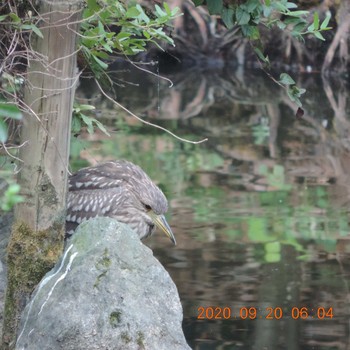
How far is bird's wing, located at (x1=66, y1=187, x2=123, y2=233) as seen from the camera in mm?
5539

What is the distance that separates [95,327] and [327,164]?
7.31 metres

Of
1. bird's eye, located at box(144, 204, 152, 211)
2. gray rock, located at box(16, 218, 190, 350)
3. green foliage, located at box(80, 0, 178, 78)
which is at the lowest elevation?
bird's eye, located at box(144, 204, 152, 211)

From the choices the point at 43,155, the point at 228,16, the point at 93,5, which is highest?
the point at 93,5

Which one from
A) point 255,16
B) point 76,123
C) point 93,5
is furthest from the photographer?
point 76,123

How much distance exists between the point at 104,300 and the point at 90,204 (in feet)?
4.15

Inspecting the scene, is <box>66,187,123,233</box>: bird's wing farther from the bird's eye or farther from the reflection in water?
the reflection in water

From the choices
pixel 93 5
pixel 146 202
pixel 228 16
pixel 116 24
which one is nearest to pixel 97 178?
pixel 146 202

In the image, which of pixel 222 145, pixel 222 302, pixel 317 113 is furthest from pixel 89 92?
pixel 222 302

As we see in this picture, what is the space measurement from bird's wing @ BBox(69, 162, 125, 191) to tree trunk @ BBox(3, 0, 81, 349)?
0.93 metres

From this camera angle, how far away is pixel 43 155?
459 centimetres

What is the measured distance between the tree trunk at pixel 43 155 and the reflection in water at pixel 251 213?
3.35 feet

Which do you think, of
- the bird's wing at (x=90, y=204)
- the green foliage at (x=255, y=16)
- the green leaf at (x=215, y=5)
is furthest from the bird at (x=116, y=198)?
the green leaf at (x=215, y=5)

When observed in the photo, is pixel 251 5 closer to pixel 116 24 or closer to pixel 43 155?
pixel 116 24
